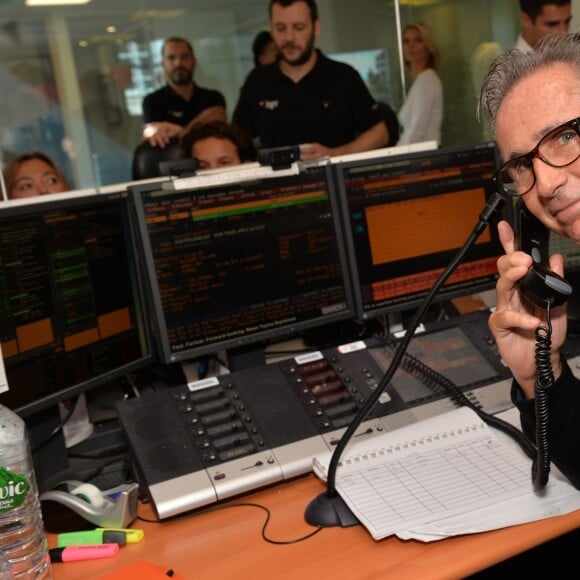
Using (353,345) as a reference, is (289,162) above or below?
above

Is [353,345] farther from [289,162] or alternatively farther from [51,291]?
[51,291]

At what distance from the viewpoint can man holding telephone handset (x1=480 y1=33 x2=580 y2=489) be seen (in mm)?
1093

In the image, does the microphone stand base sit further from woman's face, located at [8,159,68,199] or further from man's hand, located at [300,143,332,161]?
woman's face, located at [8,159,68,199]

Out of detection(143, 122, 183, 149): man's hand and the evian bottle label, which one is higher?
detection(143, 122, 183, 149): man's hand

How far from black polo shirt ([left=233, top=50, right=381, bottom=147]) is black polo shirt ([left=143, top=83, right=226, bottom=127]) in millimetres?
754

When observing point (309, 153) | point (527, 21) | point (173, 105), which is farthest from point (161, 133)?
point (309, 153)

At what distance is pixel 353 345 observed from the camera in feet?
5.05

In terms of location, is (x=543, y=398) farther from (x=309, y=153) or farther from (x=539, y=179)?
(x=309, y=153)

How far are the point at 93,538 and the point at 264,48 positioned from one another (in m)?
3.81

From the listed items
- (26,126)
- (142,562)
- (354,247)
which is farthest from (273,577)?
(26,126)

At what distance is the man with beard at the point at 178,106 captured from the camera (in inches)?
171

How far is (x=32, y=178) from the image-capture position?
276 centimetres

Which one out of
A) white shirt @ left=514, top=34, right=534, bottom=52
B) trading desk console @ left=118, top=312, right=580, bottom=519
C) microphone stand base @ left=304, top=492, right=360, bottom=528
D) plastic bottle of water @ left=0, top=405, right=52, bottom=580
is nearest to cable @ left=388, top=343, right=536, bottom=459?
trading desk console @ left=118, top=312, right=580, bottom=519

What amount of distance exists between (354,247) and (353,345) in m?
0.23
